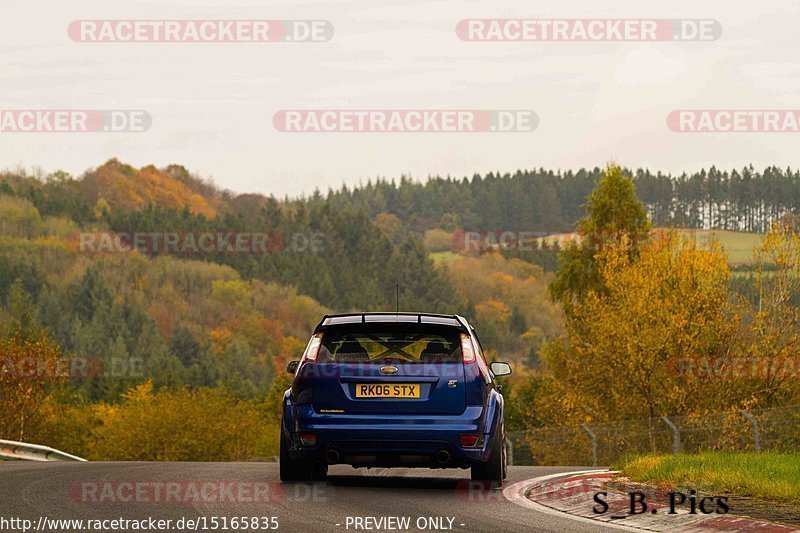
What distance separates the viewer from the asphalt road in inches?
378

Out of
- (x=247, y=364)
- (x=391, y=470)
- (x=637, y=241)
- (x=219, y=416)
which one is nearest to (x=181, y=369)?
(x=247, y=364)

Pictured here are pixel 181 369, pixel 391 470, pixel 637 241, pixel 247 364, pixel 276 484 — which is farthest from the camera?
pixel 247 364

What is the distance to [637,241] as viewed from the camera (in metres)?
54.5

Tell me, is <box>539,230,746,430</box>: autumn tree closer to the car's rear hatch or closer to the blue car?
the blue car

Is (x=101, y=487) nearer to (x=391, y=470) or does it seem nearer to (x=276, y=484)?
(x=276, y=484)

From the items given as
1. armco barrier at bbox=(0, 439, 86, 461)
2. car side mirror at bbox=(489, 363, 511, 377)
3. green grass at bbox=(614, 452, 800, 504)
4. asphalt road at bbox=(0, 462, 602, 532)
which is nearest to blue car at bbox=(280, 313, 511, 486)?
asphalt road at bbox=(0, 462, 602, 532)

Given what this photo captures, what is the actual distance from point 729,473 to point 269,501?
15.0ft

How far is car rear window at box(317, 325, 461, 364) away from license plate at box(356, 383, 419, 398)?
12.9 inches

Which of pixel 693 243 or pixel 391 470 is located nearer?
pixel 391 470

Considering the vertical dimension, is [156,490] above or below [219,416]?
above

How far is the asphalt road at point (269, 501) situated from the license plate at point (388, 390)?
95 centimetres

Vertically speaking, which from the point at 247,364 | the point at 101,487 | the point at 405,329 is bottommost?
the point at 247,364

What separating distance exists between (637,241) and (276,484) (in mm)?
43125

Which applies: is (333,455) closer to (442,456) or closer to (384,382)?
(384,382)
